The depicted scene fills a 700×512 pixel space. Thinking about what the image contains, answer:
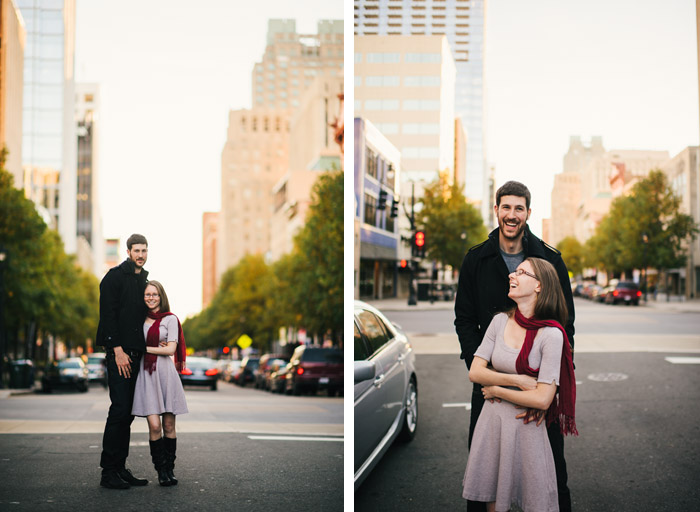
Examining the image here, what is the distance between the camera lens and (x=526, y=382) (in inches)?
149

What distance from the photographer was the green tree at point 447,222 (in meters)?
5.59

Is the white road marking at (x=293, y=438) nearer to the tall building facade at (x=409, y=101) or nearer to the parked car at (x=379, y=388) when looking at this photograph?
the parked car at (x=379, y=388)

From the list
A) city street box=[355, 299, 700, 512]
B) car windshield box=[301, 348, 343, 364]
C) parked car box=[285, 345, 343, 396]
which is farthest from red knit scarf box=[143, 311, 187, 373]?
car windshield box=[301, 348, 343, 364]

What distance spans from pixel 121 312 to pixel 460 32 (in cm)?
346

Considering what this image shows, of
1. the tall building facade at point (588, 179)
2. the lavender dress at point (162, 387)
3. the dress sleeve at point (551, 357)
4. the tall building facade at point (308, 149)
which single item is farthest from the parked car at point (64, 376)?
the tall building facade at point (308, 149)

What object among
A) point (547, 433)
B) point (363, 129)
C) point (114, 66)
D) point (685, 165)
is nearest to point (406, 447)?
point (547, 433)

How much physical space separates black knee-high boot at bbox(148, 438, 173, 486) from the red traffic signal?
8.18ft

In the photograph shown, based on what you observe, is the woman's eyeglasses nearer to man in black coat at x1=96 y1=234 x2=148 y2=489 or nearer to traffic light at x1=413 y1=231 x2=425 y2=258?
traffic light at x1=413 y1=231 x2=425 y2=258

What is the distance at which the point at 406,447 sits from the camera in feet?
18.7

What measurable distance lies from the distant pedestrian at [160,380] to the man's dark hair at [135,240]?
364 mm

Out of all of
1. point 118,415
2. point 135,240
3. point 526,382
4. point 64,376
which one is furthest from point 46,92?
point 64,376

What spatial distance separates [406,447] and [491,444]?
1.92 metres

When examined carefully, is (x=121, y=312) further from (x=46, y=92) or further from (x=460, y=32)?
(x=46, y=92)

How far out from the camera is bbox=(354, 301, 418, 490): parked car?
17.7ft
